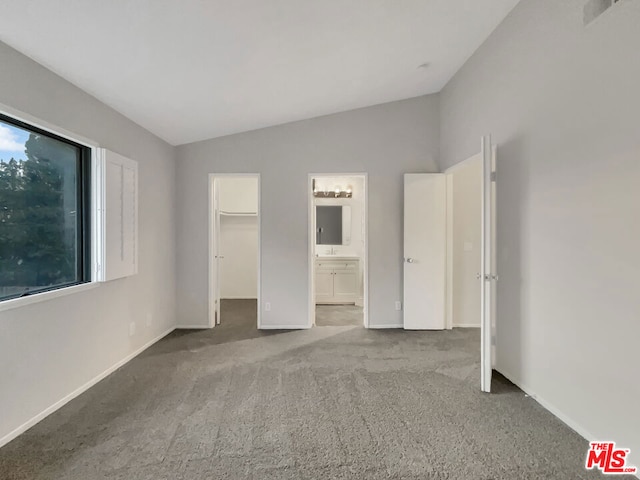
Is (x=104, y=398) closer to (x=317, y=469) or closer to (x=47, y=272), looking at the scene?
(x=47, y=272)

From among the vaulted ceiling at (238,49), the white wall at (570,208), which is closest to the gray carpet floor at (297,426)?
the white wall at (570,208)

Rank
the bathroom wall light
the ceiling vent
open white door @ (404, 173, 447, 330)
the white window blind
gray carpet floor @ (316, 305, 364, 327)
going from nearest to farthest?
1. the ceiling vent
2. the white window blind
3. open white door @ (404, 173, 447, 330)
4. gray carpet floor @ (316, 305, 364, 327)
5. the bathroom wall light

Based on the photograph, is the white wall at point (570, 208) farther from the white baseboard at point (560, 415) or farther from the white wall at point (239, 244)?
the white wall at point (239, 244)

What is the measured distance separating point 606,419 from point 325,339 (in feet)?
8.62

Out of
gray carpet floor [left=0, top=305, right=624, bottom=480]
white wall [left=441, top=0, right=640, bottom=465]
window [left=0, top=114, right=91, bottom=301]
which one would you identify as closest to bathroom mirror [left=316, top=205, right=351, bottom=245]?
gray carpet floor [left=0, top=305, right=624, bottom=480]

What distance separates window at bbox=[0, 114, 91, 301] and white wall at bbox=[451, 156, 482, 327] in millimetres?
4167

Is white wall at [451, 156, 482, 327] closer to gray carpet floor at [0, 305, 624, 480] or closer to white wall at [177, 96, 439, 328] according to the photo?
white wall at [177, 96, 439, 328]

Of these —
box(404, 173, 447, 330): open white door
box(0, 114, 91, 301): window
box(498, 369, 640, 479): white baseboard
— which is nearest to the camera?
box(498, 369, 640, 479): white baseboard

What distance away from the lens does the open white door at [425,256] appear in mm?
4375

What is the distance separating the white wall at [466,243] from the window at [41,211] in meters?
4.17

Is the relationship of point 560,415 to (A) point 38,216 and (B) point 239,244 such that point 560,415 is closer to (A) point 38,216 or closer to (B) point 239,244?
(A) point 38,216

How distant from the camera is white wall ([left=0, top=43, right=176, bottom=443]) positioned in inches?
83.0

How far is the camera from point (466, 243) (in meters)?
4.50

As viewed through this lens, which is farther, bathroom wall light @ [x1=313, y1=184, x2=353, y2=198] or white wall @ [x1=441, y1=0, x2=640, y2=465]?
bathroom wall light @ [x1=313, y1=184, x2=353, y2=198]
